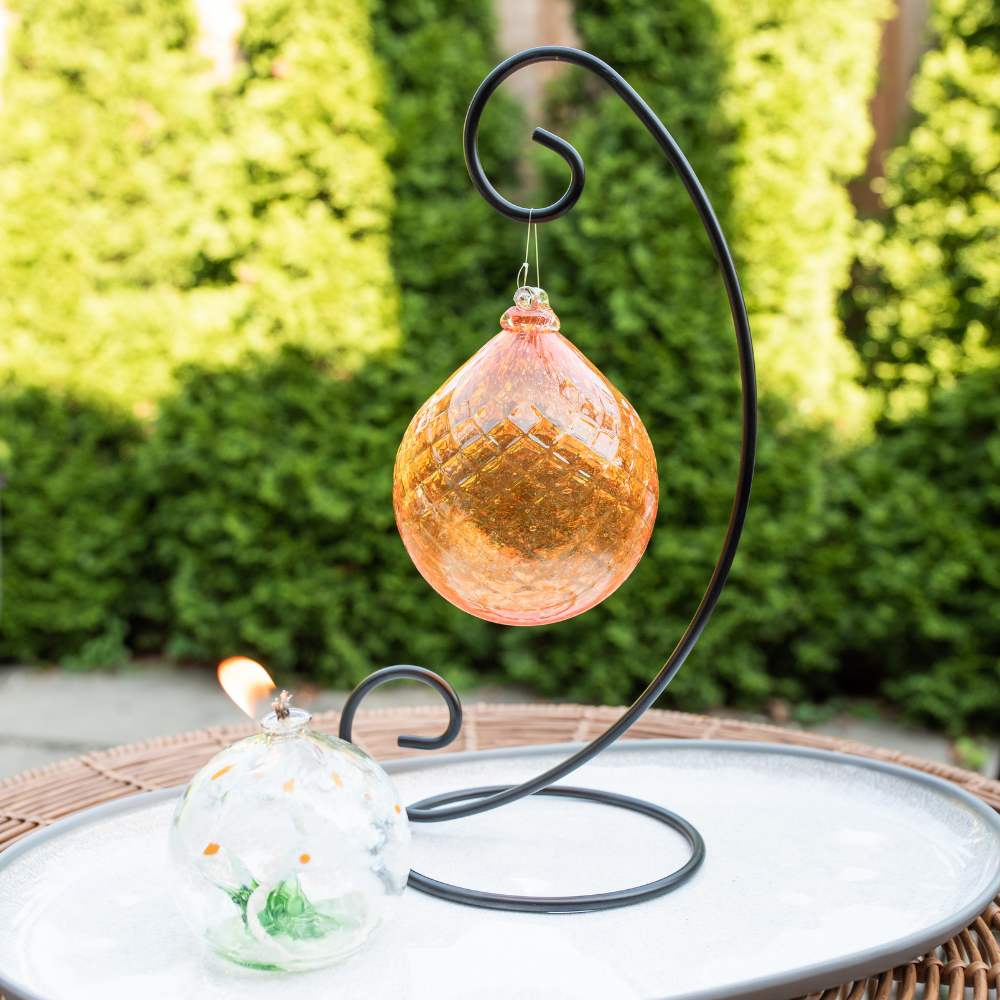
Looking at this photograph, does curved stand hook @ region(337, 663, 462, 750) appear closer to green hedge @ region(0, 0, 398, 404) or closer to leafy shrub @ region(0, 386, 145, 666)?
green hedge @ region(0, 0, 398, 404)

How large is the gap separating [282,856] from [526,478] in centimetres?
45

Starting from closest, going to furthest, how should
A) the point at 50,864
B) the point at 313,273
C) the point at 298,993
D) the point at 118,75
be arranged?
the point at 298,993 < the point at 50,864 < the point at 313,273 < the point at 118,75

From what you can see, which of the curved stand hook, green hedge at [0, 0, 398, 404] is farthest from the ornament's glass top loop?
green hedge at [0, 0, 398, 404]

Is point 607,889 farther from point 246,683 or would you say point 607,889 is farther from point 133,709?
point 133,709

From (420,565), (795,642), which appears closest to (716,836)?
(420,565)

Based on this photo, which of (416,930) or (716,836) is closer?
(416,930)

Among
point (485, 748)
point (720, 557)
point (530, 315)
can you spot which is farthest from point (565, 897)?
point (530, 315)

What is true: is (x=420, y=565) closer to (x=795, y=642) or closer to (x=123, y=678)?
(x=795, y=642)

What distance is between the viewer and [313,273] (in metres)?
3.50

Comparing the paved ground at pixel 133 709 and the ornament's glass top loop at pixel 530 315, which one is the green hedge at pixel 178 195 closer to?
the paved ground at pixel 133 709

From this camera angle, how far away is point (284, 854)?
3.01 feet

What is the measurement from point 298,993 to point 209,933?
11 centimetres

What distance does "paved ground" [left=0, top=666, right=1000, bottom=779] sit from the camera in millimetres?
3404

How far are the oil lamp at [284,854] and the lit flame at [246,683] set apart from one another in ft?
0.16
